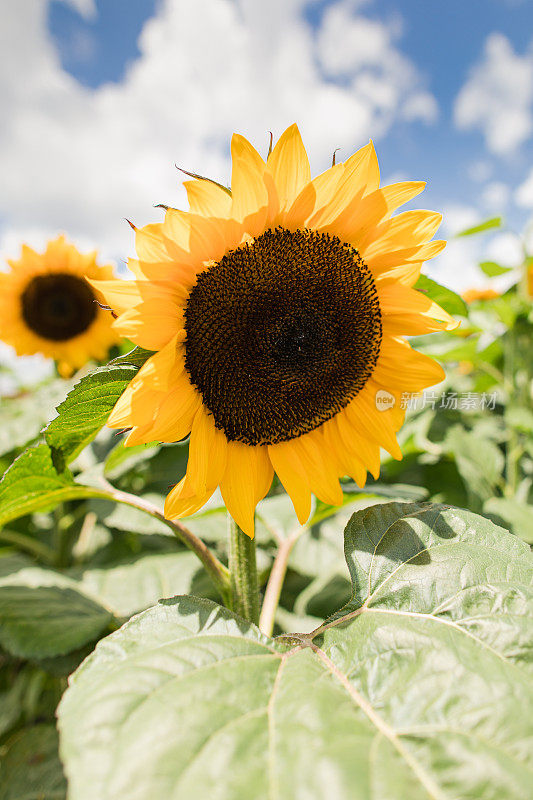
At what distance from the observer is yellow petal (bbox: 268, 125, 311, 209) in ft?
3.92

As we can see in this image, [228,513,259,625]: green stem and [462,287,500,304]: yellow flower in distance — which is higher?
[462,287,500,304]: yellow flower in distance

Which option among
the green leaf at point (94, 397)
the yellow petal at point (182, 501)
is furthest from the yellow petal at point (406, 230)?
the yellow petal at point (182, 501)

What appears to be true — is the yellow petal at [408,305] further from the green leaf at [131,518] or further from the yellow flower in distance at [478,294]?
the yellow flower in distance at [478,294]

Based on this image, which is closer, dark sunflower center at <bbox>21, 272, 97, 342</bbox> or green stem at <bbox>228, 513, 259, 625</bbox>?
green stem at <bbox>228, 513, 259, 625</bbox>

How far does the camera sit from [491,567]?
1134 millimetres

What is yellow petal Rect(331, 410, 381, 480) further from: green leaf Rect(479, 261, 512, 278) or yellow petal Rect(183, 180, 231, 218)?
green leaf Rect(479, 261, 512, 278)

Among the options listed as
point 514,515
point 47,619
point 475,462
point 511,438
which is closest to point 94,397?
point 47,619

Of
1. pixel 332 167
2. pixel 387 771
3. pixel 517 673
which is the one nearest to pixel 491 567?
pixel 517 673

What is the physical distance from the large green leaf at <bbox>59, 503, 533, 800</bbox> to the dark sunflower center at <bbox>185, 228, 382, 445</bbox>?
45cm

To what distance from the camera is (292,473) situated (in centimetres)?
147

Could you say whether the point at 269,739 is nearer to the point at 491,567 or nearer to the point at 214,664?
the point at 214,664

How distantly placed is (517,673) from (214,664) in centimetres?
51

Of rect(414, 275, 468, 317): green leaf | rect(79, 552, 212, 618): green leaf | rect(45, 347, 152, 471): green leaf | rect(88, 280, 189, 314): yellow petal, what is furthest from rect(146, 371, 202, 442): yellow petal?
rect(79, 552, 212, 618): green leaf

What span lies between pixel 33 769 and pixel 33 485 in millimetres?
904
